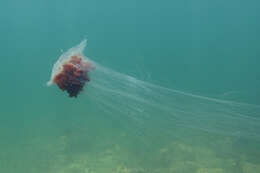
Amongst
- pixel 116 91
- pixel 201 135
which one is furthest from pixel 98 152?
pixel 116 91

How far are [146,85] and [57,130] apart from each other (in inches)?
510

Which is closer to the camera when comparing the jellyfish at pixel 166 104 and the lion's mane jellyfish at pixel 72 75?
the lion's mane jellyfish at pixel 72 75

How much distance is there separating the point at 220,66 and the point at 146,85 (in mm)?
38038

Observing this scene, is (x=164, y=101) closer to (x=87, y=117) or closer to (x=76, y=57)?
(x=76, y=57)

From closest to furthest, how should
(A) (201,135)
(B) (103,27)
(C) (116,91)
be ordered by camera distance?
1. (C) (116,91)
2. (A) (201,135)
3. (B) (103,27)

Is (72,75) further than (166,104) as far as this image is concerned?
No

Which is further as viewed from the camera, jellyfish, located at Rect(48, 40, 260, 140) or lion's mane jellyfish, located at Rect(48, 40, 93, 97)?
jellyfish, located at Rect(48, 40, 260, 140)


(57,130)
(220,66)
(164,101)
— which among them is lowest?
(164,101)

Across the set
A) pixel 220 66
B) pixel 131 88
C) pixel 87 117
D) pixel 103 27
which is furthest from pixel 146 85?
pixel 103 27

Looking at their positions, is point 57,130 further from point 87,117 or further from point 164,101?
point 164,101

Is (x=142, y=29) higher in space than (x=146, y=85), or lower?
higher

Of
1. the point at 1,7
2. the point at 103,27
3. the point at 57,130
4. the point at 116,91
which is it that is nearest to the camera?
the point at 116,91

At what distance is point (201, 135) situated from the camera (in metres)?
13.3

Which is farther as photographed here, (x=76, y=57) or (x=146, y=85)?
(x=146, y=85)
